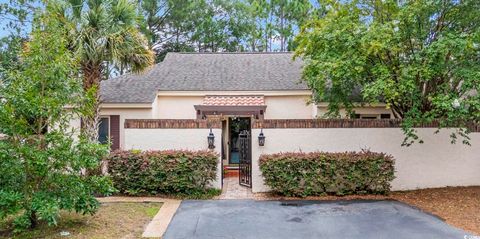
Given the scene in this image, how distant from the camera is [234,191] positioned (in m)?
11.9

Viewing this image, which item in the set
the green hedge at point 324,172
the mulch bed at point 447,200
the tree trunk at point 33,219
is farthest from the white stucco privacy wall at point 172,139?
the tree trunk at point 33,219

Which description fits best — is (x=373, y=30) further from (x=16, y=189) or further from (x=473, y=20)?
(x=16, y=189)

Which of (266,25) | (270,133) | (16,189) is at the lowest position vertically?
(16,189)

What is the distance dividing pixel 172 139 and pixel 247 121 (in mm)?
5859

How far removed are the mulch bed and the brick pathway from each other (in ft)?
1.25

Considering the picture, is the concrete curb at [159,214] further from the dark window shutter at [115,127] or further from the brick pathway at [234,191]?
the dark window shutter at [115,127]

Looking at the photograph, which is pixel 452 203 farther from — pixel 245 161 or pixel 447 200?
pixel 245 161

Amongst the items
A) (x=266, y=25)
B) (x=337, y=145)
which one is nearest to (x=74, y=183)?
(x=337, y=145)

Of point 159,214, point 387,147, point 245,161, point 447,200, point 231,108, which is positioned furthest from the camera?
point 231,108

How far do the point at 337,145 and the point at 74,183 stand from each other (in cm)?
789

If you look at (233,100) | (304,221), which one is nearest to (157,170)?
(304,221)

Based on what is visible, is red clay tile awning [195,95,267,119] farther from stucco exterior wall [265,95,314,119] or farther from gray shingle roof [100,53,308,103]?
gray shingle roof [100,53,308,103]

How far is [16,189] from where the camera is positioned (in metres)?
7.16

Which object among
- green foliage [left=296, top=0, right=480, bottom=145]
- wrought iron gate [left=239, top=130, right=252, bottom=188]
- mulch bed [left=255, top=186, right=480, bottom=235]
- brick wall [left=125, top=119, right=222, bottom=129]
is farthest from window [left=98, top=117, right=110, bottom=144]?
green foliage [left=296, top=0, right=480, bottom=145]
